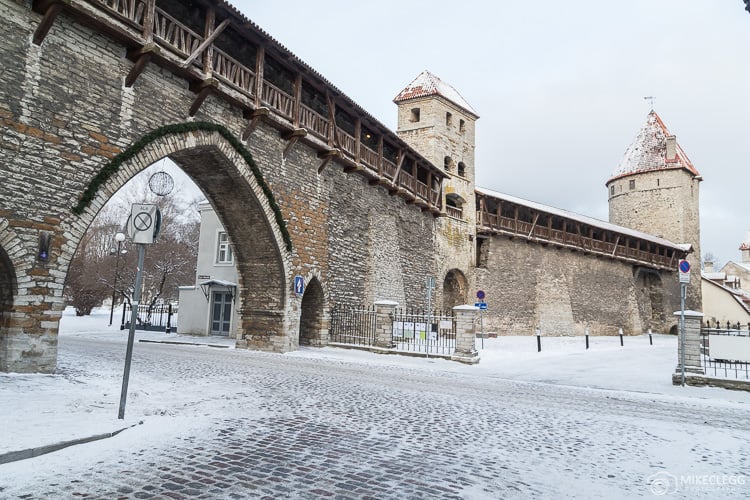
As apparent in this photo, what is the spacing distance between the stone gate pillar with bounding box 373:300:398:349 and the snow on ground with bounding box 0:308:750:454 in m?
0.56

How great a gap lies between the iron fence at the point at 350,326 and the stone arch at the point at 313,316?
470mm

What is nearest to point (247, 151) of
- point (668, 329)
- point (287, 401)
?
point (287, 401)

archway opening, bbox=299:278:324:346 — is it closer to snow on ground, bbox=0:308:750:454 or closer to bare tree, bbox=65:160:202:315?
snow on ground, bbox=0:308:750:454

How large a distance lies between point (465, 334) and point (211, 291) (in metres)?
12.1

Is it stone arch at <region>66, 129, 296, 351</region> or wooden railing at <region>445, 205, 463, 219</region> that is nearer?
stone arch at <region>66, 129, 296, 351</region>

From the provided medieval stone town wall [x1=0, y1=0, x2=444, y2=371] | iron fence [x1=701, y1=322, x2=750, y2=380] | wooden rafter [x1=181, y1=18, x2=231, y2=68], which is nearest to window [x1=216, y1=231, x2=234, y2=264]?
medieval stone town wall [x1=0, y1=0, x2=444, y2=371]

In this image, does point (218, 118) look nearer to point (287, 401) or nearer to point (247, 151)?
point (247, 151)

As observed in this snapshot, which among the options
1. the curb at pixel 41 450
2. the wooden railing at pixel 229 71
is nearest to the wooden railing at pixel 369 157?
the wooden railing at pixel 229 71

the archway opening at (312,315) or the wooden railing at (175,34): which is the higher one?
the wooden railing at (175,34)

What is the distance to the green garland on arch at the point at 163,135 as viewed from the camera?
8.95 m

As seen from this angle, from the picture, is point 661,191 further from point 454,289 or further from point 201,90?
point 201,90

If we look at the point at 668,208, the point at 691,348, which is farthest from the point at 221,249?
the point at 668,208

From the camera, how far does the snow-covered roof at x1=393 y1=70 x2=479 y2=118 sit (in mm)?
25178

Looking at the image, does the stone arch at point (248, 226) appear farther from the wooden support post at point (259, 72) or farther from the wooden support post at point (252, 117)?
the wooden support post at point (259, 72)
